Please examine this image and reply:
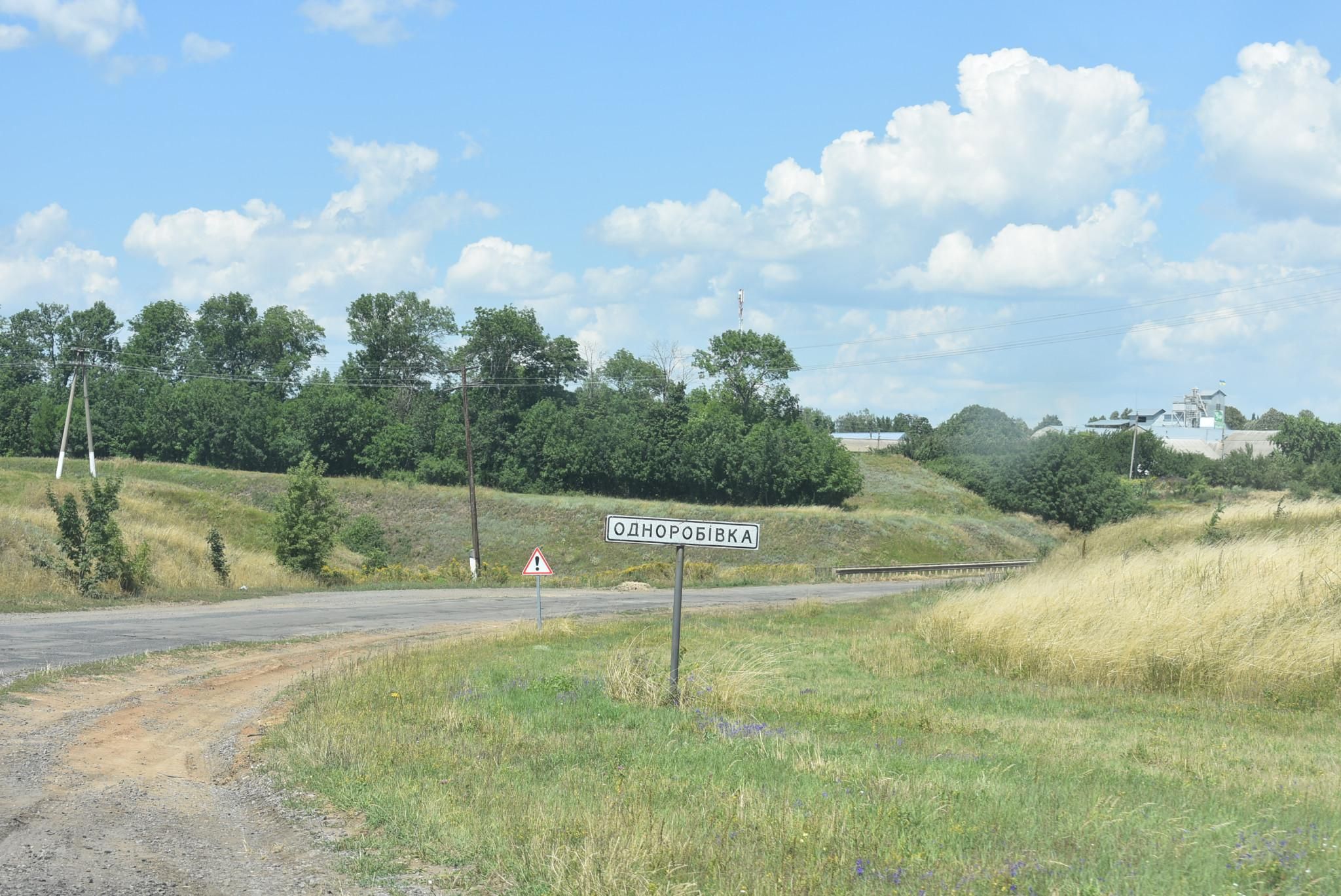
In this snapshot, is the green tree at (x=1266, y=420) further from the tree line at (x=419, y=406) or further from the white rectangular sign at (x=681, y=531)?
the white rectangular sign at (x=681, y=531)

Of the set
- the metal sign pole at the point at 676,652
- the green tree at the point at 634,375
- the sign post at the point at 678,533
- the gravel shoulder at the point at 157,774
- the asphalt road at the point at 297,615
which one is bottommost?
the asphalt road at the point at 297,615

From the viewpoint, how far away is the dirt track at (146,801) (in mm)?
6035

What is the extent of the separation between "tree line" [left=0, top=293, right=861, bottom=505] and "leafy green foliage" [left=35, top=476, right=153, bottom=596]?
5923 centimetres

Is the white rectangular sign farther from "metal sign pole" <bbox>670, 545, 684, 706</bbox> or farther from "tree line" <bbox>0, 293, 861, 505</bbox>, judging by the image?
"tree line" <bbox>0, 293, 861, 505</bbox>

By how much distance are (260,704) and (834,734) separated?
6.93 metres

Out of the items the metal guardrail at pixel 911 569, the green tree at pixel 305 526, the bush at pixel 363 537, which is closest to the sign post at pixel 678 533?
the green tree at pixel 305 526

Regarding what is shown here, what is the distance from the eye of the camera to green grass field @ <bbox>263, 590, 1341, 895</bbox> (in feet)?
18.3

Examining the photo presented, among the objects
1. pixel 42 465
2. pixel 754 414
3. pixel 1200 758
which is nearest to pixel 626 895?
pixel 1200 758

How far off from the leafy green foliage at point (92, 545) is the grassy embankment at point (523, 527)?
5187 millimetres

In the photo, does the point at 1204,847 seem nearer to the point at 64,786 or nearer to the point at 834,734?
the point at 834,734

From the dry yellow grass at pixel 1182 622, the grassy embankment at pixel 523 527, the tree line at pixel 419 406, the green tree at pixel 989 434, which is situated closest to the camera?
the dry yellow grass at pixel 1182 622

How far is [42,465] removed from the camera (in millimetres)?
78188

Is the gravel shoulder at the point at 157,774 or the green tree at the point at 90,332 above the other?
the green tree at the point at 90,332

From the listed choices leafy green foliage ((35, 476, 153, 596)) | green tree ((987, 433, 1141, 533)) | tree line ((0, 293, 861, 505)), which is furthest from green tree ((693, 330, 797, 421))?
leafy green foliage ((35, 476, 153, 596))
